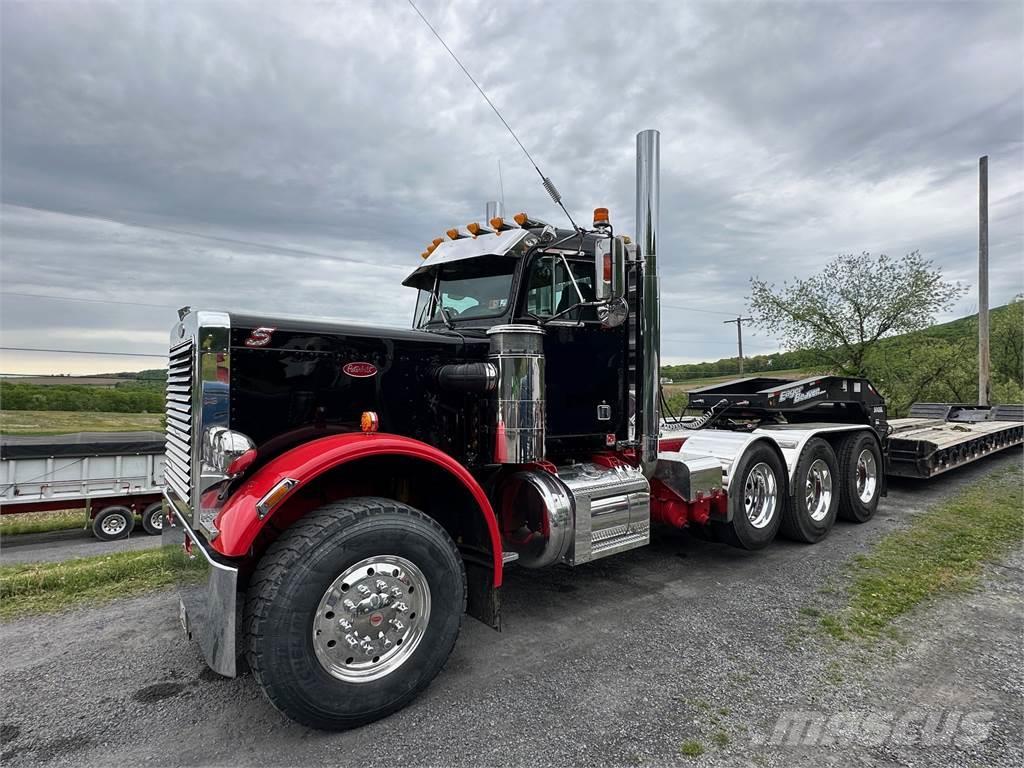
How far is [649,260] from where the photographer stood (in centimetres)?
461

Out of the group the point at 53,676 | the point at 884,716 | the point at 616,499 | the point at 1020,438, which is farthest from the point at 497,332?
the point at 1020,438

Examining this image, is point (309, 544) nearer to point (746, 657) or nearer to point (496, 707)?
point (496, 707)

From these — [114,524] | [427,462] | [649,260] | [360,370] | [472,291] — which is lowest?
[114,524]

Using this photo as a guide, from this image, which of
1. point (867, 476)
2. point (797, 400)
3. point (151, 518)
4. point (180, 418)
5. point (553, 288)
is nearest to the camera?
point (180, 418)

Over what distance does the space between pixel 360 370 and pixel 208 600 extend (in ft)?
4.51

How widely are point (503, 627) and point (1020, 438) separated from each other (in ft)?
43.0

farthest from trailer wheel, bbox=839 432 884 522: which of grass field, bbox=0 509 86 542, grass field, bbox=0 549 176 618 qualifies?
grass field, bbox=0 509 86 542

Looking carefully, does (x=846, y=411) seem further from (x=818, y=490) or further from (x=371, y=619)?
(x=371, y=619)

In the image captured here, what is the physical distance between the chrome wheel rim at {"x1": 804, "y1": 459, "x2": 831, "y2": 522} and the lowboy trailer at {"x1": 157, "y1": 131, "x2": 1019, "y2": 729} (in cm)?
44

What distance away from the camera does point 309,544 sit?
105 inches

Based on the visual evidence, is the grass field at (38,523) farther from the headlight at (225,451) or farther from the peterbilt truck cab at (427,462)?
the headlight at (225,451)

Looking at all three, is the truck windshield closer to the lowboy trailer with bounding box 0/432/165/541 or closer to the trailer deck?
the trailer deck

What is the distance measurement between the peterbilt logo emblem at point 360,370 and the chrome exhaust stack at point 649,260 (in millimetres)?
2202

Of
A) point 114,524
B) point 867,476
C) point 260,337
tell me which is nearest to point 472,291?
point 260,337
